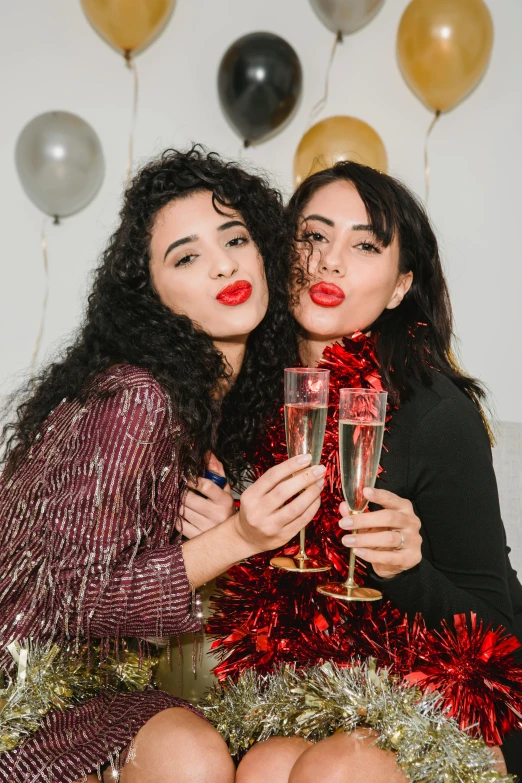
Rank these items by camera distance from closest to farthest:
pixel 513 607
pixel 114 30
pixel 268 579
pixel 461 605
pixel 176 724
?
pixel 176 724, pixel 461 605, pixel 268 579, pixel 513 607, pixel 114 30

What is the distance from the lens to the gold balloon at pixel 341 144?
3.06 m

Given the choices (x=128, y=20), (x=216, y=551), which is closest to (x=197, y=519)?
(x=216, y=551)

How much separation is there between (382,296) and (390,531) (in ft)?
2.39

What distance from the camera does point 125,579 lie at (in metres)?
1.45

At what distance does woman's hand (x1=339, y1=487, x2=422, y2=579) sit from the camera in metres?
1.40

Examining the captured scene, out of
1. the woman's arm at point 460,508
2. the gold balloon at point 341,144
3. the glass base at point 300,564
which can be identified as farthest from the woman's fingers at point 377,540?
the gold balloon at point 341,144

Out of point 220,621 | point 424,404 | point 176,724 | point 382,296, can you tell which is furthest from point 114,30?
point 176,724

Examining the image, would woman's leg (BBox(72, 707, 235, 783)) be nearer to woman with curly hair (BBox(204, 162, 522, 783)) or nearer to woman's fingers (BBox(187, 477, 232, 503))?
woman with curly hair (BBox(204, 162, 522, 783))

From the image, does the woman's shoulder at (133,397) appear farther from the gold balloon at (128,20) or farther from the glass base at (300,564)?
the gold balloon at (128,20)

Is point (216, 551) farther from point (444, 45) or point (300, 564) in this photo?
point (444, 45)

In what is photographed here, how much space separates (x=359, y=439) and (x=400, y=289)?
828 mm

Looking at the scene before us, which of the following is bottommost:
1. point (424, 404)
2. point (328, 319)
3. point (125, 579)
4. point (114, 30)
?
point (125, 579)

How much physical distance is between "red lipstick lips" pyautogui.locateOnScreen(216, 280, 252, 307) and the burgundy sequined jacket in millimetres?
278

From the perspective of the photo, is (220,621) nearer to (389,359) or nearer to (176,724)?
(176,724)
